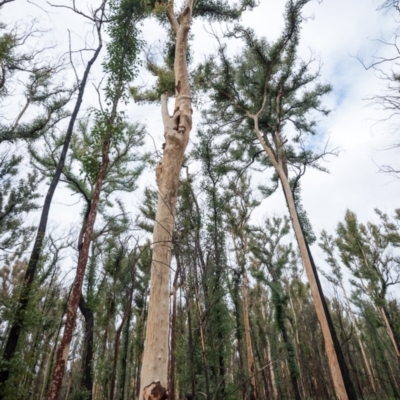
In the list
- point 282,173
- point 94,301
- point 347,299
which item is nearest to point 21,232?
point 94,301

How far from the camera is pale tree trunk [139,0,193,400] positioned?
2.27m

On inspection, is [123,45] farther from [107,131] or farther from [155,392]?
[155,392]

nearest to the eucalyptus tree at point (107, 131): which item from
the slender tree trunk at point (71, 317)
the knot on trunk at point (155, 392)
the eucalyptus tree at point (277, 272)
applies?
the slender tree trunk at point (71, 317)

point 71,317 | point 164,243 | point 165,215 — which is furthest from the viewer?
point 71,317

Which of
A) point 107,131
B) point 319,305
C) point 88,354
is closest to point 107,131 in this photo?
point 107,131

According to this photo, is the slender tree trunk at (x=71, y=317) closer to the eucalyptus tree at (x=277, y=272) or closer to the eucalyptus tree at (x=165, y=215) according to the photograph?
the eucalyptus tree at (x=165, y=215)

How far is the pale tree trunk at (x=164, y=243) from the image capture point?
227 centimetres

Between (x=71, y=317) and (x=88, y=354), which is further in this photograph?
(x=88, y=354)

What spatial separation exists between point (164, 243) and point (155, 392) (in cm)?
137

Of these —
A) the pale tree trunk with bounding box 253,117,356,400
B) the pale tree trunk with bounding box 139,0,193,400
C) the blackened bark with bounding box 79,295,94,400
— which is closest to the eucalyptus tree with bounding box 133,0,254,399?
the pale tree trunk with bounding box 139,0,193,400

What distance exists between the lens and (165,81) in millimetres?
6457

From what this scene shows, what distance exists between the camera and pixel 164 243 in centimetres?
298

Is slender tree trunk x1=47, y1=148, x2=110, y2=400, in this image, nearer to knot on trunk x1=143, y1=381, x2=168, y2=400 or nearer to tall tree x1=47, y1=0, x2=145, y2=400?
tall tree x1=47, y1=0, x2=145, y2=400

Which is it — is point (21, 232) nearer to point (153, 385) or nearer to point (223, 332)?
point (223, 332)
